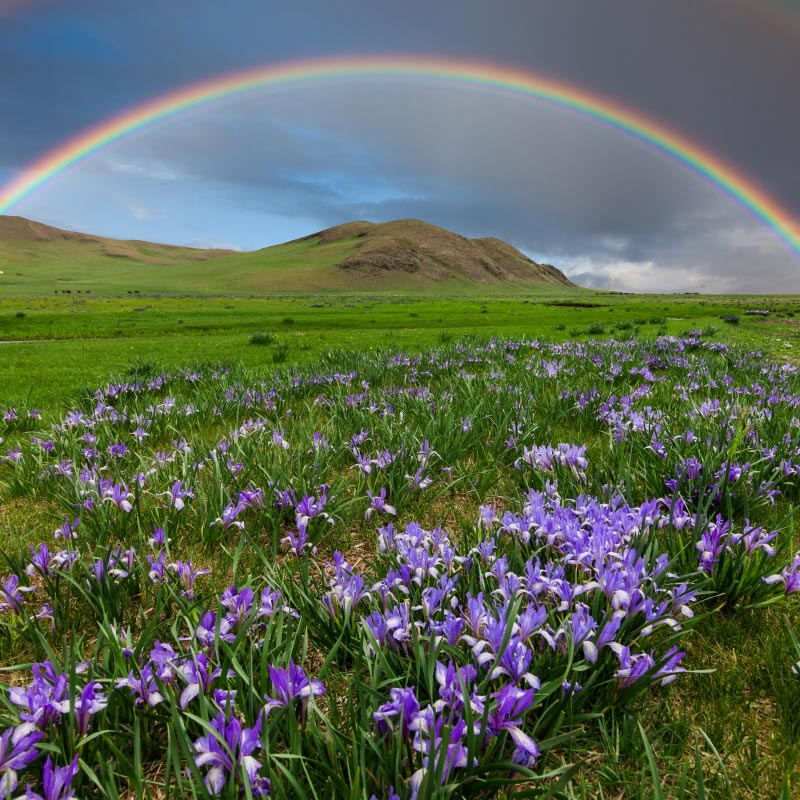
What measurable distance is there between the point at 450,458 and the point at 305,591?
220cm

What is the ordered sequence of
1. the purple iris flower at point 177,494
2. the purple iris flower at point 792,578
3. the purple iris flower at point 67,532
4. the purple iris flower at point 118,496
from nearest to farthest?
the purple iris flower at point 792,578
the purple iris flower at point 67,532
the purple iris flower at point 177,494
the purple iris flower at point 118,496

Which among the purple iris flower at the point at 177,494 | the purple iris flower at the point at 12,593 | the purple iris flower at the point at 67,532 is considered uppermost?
the purple iris flower at the point at 177,494

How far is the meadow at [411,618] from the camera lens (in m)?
1.42

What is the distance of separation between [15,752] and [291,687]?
84 cm

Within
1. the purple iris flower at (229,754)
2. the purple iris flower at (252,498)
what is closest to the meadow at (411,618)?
the purple iris flower at (229,754)

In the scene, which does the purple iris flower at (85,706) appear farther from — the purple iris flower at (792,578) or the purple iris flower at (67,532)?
the purple iris flower at (792,578)

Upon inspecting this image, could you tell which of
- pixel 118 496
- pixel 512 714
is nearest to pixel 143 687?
pixel 512 714

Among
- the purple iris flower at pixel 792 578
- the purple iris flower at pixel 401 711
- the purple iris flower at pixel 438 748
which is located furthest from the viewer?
the purple iris flower at pixel 792 578

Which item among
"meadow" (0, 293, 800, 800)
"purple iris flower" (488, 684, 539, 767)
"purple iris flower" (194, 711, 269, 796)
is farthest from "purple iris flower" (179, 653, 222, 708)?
"purple iris flower" (488, 684, 539, 767)

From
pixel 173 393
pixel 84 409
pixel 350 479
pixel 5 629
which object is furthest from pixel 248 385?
pixel 5 629

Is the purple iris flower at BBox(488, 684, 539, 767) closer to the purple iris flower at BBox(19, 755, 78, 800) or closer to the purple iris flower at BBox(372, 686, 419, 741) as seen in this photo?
the purple iris flower at BBox(372, 686, 419, 741)

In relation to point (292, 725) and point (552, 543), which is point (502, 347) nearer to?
point (552, 543)

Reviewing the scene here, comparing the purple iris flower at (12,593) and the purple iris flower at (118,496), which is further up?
the purple iris flower at (118,496)

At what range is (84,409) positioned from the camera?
19.8 ft
